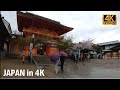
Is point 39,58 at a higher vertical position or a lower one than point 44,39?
lower

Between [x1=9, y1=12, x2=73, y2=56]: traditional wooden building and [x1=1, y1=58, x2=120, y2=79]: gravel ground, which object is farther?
[x1=9, y1=12, x2=73, y2=56]: traditional wooden building

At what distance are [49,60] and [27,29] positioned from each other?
2.35 metres

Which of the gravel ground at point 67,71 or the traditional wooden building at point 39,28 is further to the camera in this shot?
the traditional wooden building at point 39,28

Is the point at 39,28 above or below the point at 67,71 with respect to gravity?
above

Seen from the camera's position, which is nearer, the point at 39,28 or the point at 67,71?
the point at 67,71

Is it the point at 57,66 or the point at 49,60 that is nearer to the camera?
the point at 57,66

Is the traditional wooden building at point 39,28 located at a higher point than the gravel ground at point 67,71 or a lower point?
higher

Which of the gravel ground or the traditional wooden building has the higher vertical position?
the traditional wooden building
